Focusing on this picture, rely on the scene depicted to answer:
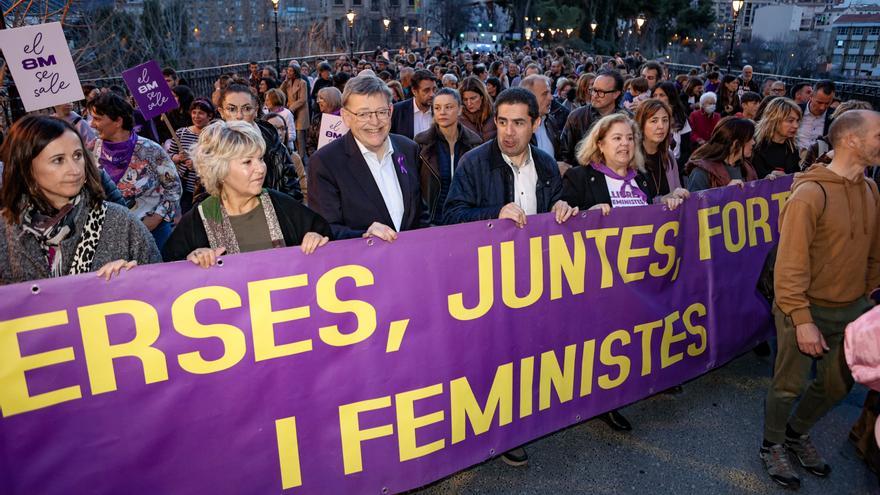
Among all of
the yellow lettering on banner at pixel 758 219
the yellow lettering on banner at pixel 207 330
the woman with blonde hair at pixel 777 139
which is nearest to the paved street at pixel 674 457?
the yellow lettering on banner at pixel 758 219

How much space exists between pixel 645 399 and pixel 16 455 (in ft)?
11.4

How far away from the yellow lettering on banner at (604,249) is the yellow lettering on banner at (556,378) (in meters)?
0.43

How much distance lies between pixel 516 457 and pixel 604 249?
4.19 feet

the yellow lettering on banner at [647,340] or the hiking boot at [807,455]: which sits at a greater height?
the yellow lettering on banner at [647,340]

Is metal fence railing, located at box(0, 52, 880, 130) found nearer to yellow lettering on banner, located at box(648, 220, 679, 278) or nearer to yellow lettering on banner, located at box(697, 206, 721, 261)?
yellow lettering on banner, located at box(648, 220, 679, 278)

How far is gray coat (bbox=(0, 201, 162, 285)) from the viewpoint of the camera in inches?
105

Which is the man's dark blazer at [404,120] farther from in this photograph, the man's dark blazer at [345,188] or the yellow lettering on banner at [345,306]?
the yellow lettering on banner at [345,306]

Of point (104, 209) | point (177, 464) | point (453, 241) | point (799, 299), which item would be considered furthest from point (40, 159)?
point (799, 299)

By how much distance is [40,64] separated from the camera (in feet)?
14.7

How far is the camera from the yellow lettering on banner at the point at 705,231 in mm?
3865

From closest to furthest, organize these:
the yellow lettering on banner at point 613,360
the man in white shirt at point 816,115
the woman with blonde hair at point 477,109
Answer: the yellow lettering on banner at point 613,360 → the woman with blonde hair at point 477,109 → the man in white shirt at point 816,115

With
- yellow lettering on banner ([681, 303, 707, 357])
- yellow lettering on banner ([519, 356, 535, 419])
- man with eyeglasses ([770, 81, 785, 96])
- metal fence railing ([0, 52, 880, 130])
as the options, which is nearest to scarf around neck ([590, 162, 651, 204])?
yellow lettering on banner ([681, 303, 707, 357])

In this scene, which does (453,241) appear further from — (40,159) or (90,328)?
(40,159)

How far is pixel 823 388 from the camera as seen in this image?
10.4 feet
